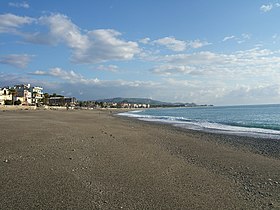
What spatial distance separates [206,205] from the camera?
5.41 meters

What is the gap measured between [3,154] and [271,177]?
28.7ft

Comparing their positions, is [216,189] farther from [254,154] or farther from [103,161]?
[254,154]

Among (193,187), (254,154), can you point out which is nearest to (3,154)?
(193,187)

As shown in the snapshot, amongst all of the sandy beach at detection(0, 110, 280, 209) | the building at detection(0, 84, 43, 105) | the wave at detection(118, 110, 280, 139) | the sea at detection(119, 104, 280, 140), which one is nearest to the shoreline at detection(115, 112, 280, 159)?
the sandy beach at detection(0, 110, 280, 209)

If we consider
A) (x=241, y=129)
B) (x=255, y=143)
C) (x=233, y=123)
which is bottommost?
(x=233, y=123)

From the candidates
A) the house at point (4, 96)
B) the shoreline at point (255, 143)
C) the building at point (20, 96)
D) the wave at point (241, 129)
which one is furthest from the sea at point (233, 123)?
the building at point (20, 96)

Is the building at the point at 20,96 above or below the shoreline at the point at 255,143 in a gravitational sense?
above

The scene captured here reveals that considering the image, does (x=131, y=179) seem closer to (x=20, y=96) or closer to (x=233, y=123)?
(x=233, y=123)

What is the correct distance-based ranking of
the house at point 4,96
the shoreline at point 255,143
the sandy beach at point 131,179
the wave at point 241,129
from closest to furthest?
the sandy beach at point 131,179, the shoreline at point 255,143, the wave at point 241,129, the house at point 4,96

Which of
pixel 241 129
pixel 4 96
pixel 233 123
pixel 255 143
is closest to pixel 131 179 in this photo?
pixel 255 143

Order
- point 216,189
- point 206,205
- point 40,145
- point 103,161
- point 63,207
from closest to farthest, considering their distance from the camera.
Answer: point 63,207 → point 206,205 → point 216,189 → point 103,161 → point 40,145

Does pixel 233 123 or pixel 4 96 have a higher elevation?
pixel 4 96

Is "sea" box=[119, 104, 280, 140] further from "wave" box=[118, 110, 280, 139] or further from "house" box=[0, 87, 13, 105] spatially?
"house" box=[0, 87, 13, 105]

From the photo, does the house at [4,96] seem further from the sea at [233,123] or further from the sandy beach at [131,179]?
the sandy beach at [131,179]
